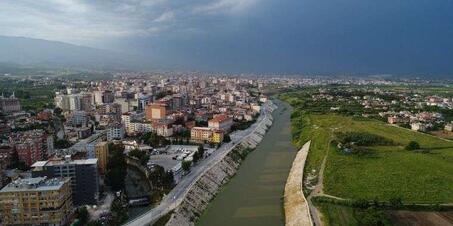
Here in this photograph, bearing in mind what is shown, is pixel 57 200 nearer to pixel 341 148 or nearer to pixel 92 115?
pixel 341 148

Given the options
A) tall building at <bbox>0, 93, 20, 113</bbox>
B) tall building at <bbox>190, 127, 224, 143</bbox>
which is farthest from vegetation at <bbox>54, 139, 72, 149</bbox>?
tall building at <bbox>0, 93, 20, 113</bbox>

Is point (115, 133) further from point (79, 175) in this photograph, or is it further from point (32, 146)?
point (79, 175)

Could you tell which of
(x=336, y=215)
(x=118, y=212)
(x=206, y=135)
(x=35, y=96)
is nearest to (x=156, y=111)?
(x=206, y=135)

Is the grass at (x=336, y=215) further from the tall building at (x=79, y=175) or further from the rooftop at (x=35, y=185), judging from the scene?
the rooftop at (x=35, y=185)

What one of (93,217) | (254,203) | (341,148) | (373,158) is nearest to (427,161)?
(373,158)

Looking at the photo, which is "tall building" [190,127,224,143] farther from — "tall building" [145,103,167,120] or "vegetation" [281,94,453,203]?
"tall building" [145,103,167,120]

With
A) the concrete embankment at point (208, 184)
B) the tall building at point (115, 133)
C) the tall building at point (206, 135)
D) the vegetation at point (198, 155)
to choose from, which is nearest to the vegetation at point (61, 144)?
the tall building at point (115, 133)
